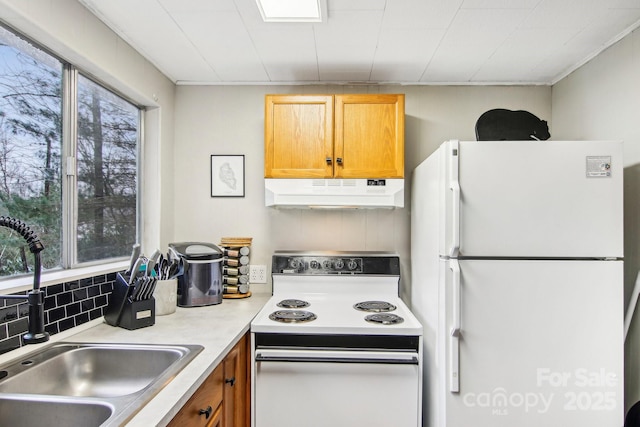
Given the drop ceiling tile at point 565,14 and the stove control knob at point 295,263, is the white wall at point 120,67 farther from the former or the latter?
the drop ceiling tile at point 565,14

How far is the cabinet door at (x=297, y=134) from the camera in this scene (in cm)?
216

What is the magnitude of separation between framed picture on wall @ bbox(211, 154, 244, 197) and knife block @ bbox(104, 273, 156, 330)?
95 cm

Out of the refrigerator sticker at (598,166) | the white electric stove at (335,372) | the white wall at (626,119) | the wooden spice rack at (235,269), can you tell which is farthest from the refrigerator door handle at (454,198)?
the wooden spice rack at (235,269)

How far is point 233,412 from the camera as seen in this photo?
5.16ft

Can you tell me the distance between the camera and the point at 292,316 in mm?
1812

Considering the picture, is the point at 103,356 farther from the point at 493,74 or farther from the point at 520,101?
the point at 520,101

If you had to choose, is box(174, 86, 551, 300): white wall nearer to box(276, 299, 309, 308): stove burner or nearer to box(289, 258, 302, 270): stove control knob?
box(289, 258, 302, 270): stove control knob

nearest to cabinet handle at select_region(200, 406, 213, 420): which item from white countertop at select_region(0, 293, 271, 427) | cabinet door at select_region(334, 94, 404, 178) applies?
white countertop at select_region(0, 293, 271, 427)

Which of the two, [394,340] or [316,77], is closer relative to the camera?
[394,340]

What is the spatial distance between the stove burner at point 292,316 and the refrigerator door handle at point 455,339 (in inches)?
25.6

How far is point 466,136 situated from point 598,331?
133 cm

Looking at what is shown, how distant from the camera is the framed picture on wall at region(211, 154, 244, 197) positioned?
8.04 feet

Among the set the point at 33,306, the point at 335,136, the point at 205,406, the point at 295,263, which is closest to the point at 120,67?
the point at 335,136

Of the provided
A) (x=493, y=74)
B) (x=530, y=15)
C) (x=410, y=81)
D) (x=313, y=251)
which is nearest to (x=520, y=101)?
(x=493, y=74)
